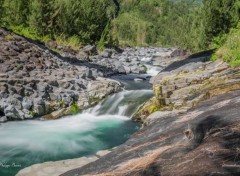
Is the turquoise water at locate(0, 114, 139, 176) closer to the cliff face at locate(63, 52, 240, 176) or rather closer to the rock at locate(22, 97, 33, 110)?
the rock at locate(22, 97, 33, 110)

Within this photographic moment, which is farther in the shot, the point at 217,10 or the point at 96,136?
the point at 217,10

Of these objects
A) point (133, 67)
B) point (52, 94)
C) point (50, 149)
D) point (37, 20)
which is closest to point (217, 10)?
point (133, 67)

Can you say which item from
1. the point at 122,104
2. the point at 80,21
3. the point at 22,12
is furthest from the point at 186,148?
the point at 80,21

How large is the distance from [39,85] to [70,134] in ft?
20.1

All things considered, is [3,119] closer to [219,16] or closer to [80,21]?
[219,16]

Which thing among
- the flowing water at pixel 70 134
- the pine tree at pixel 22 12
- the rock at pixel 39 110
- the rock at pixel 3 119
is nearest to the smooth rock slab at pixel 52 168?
the flowing water at pixel 70 134

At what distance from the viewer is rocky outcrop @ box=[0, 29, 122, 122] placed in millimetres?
20594

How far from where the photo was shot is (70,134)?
699 inches

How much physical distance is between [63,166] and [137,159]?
416cm

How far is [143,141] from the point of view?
886 centimetres

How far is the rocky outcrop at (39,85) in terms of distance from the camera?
20.6 metres

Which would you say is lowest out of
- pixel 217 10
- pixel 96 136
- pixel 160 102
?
pixel 96 136

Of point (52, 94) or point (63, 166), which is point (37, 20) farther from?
point (63, 166)

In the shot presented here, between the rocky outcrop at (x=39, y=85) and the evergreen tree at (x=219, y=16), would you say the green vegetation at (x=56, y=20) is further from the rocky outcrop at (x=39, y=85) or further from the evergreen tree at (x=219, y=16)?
the rocky outcrop at (x=39, y=85)
